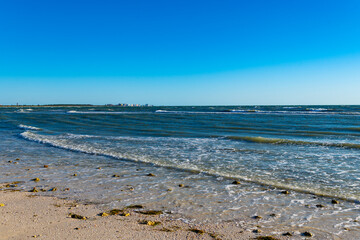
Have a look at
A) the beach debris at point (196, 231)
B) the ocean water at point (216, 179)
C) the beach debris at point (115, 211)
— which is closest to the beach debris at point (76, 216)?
the beach debris at point (115, 211)

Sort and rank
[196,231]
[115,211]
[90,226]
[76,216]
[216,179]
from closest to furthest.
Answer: [196,231]
[90,226]
[76,216]
[115,211]
[216,179]

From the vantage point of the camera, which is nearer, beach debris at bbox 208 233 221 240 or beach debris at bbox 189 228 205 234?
beach debris at bbox 208 233 221 240

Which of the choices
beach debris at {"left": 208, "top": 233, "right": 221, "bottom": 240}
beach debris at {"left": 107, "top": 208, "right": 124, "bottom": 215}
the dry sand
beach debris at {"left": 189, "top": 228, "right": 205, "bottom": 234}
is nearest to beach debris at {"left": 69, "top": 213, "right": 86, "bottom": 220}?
the dry sand

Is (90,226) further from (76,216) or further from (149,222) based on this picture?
(149,222)

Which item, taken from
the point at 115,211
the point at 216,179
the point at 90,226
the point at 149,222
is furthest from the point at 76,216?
the point at 216,179

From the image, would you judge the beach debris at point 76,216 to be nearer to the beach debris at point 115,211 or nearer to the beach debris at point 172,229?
the beach debris at point 115,211

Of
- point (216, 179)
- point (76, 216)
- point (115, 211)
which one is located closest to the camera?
point (76, 216)

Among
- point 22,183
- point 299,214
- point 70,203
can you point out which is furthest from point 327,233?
point 22,183

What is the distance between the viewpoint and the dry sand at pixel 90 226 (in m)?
4.60

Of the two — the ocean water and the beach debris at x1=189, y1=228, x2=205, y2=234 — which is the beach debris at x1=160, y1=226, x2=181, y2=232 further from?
the ocean water

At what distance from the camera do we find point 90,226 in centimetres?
495

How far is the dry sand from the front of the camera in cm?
460

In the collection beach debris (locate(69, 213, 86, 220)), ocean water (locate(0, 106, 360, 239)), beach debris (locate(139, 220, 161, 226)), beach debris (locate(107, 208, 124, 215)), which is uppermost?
beach debris (locate(69, 213, 86, 220))

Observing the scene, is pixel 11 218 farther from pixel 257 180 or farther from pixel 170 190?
pixel 257 180
